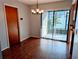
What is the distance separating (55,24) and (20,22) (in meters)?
2.21

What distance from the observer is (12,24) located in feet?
12.0

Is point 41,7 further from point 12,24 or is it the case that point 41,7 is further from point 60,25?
point 12,24

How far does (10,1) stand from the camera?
3434 mm

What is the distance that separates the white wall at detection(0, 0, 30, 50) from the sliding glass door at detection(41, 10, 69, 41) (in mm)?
1105

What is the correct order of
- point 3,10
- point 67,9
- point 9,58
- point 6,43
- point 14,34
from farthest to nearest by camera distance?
1. point 67,9
2. point 14,34
3. point 6,43
4. point 3,10
5. point 9,58

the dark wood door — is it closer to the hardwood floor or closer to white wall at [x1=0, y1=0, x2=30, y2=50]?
white wall at [x1=0, y1=0, x2=30, y2=50]

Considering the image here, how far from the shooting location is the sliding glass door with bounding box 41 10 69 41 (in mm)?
4457

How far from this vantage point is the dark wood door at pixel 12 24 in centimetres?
341

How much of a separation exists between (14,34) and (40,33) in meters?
1.79

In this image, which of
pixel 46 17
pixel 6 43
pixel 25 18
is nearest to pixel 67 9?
pixel 46 17

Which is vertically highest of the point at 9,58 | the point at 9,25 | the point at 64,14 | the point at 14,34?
the point at 64,14

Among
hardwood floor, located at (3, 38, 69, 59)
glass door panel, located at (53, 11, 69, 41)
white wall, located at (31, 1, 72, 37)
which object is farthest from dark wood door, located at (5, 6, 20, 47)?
glass door panel, located at (53, 11, 69, 41)

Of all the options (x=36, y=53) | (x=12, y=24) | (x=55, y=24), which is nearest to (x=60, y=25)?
(x=55, y=24)

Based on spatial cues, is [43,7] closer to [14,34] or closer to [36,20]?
[36,20]
